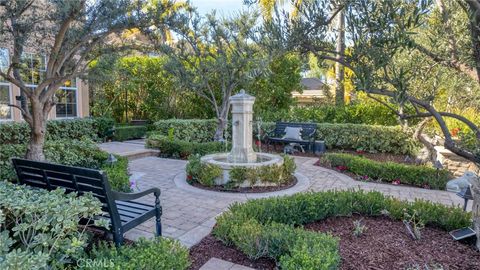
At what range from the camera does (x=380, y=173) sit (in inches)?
263

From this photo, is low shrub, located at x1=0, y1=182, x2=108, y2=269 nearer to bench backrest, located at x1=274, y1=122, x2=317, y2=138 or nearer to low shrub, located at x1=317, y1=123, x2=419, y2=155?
bench backrest, located at x1=274, y1=122, x2=317, y2=138

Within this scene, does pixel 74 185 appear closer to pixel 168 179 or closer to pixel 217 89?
pixel 168 179

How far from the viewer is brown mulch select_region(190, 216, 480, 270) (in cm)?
285

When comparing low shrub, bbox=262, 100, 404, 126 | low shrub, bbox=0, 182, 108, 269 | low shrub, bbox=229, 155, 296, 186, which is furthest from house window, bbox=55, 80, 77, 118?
low shrub, bbox=0, 182, 108, 269

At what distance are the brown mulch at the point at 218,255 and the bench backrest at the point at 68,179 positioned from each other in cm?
Result: 89

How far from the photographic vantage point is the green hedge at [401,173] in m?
6.17

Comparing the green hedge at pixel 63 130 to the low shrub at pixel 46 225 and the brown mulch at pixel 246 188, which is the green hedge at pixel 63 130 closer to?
the brown mulch at pixel 246 188

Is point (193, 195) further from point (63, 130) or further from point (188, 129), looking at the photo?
point (63, 130)

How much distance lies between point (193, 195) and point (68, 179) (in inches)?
97.4

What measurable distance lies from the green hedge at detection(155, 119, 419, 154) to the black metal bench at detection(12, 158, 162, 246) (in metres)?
6.58

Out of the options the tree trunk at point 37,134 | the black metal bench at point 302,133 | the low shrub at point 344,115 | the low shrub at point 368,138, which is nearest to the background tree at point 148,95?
the low shrub at point 344,115

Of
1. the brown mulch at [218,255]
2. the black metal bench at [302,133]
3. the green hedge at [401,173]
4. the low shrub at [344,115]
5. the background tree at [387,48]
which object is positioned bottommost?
the brown mulch at [218,255]


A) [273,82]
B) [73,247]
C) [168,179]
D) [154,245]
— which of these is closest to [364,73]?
[154,245]

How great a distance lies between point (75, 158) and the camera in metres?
5.76
